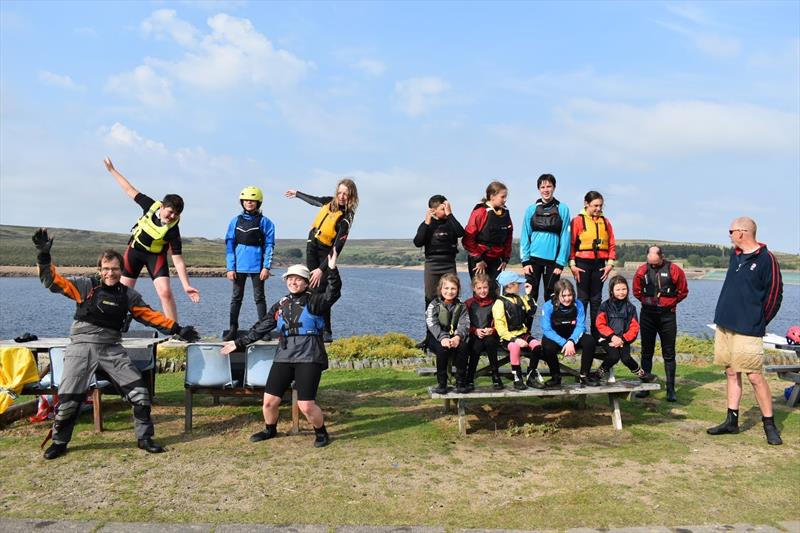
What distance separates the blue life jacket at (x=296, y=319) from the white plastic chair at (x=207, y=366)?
0.97 meters

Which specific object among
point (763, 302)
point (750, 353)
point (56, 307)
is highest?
point (763, 302)

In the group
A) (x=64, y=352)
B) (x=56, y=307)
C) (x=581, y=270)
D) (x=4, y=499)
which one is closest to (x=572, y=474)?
(x=581, y=270)

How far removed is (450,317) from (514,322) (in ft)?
2.54

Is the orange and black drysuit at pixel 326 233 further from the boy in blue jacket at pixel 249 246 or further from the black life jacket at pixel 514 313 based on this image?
the black life jacket at pixel 514 313

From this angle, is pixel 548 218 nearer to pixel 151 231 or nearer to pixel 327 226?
pixel 327 226

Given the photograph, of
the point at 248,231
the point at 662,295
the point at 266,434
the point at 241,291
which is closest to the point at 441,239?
the point at 248,231

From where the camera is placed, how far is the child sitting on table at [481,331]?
7164 mm

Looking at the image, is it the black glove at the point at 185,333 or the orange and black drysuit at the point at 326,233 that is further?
the orange and black drysuit at the point at 326,233

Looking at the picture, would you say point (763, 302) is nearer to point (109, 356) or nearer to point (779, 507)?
point (779, 507)

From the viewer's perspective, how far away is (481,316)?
287 inches

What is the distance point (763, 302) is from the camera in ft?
22.6

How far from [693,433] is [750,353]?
3.71 feet

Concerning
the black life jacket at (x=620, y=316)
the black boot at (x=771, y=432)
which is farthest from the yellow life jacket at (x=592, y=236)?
the black boot at (x=771, y=432)

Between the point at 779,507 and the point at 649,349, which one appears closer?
the point at 779,507
